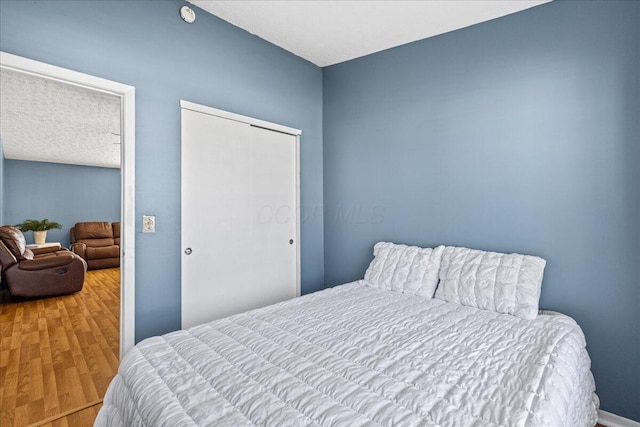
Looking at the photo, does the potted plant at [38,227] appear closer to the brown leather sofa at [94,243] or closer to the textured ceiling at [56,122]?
the brown leather sofa at [94,243]

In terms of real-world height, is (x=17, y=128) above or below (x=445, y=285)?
above

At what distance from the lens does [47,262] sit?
10.7 feet

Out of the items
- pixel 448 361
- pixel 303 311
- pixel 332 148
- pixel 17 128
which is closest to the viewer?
pixel 448 361

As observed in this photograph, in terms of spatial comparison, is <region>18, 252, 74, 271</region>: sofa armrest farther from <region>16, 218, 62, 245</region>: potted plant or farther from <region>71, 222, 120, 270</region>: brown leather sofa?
<region>16, 218, 62, 245</region>: potted plant

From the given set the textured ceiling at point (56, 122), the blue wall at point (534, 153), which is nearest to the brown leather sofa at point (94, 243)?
the textured ceiling at point (56, 122)

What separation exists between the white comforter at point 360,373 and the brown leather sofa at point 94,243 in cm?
151

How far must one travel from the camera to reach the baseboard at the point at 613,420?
1894 mm

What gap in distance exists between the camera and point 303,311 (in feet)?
6.35

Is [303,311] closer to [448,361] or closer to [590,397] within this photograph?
[448,361]

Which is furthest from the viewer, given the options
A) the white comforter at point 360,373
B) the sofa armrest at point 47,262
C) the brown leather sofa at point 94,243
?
the sofa armrest at point 47,262

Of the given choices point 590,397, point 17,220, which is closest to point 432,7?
point 590,397

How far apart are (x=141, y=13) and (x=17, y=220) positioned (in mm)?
1767

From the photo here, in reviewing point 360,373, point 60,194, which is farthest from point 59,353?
point 360,373

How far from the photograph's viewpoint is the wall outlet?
205 cm
